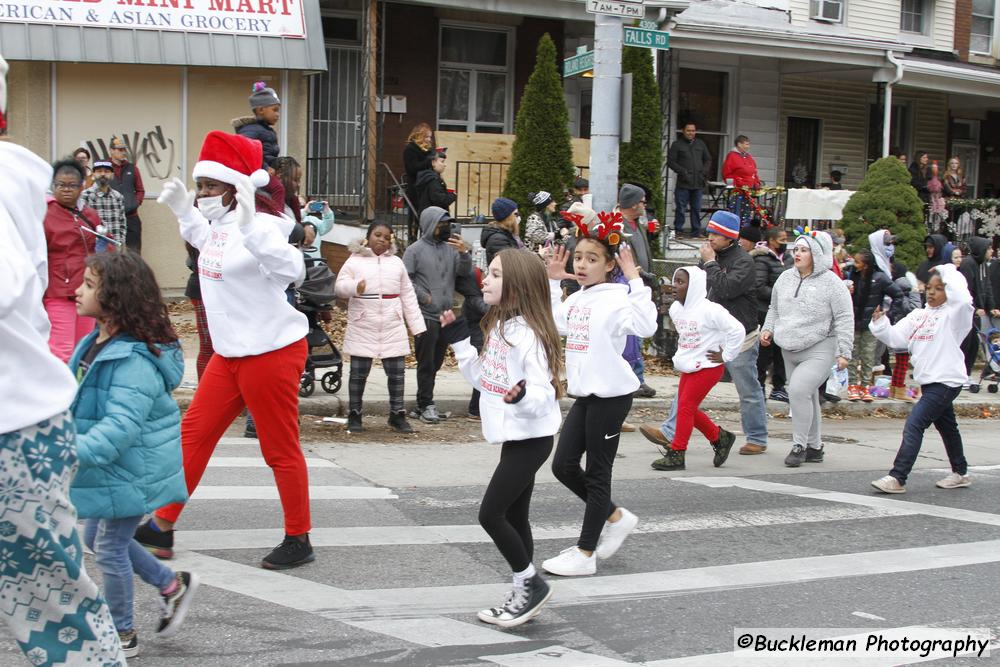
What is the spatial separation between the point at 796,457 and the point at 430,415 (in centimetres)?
341

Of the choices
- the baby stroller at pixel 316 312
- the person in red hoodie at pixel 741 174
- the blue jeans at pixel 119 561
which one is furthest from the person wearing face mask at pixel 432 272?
the person in red hoodie at pixel 741 174

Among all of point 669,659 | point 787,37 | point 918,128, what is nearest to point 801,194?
point 787,37

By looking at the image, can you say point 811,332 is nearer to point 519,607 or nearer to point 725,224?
point 725,224

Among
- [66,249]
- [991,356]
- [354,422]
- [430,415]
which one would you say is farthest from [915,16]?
[66,249]

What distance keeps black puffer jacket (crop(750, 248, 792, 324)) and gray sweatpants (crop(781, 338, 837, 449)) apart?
10.2 ft

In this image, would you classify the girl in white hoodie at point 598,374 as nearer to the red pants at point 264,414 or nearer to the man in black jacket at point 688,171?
the red pants at point 264,414

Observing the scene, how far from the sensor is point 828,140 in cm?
2473

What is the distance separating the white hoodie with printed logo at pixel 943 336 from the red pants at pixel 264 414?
4.95 m

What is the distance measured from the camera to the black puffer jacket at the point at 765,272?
42.2ft

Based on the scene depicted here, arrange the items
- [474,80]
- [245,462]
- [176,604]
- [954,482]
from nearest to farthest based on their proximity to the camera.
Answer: [176,604] < [245,462] < [954,482] < [474,80]

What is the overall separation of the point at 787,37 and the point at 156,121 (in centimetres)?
1100

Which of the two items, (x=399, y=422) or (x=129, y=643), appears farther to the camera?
(x=399, y=422)

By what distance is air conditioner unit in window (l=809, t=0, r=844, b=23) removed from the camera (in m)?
24.4

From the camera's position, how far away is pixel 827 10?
24625mm
